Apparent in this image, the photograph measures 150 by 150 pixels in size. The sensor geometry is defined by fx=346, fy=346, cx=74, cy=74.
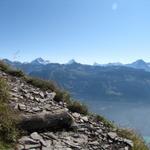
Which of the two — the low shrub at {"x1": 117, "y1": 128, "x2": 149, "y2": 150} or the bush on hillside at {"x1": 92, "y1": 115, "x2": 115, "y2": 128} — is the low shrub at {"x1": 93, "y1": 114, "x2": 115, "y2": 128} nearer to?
the bush on hillside at {"x1": 92, "y1": 115, "x2": 115, "y2": 128}

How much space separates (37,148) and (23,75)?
1055cm

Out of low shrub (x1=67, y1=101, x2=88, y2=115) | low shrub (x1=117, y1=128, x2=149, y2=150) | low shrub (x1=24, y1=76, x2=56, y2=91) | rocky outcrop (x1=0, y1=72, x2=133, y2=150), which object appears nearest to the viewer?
rocky outcrop (x1=0, y1=72, x2=133, y2=150)

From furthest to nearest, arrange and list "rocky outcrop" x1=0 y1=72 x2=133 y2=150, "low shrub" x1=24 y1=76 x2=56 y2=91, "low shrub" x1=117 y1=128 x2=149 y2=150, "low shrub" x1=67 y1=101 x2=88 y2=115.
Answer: "low shrub" x1=24 y1=76 x2=56 y2=91, "low shrub" x1=67 y1=101 x2=88 y2=115, "low shrub" x1=117 y1=128 x2=149 y2=150, "rocky outcrop" x1=0 y1=72 x2=133 y2=150

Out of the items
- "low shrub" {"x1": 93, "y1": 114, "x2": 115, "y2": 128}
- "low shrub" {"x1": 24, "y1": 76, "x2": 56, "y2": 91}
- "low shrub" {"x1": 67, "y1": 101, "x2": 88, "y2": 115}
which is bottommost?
"low shrub" {"x1": 93, "y1": 114, "x2": 115, "y2": 128}

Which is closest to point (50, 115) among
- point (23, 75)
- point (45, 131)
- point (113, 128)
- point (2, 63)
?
point (45, 131)

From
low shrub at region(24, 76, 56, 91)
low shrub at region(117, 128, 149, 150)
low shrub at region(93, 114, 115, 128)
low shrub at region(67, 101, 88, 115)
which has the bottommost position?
low shrub at region(117, 128, 149, 150)

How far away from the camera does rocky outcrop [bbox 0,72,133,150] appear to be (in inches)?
420

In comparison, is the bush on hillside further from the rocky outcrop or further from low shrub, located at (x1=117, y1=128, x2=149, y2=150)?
low shrub, located at (x1=117, y1=128, x2=149, y2=150)

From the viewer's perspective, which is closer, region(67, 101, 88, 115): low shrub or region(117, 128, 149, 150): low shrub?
region(117, 128, 149, 150): low shrub

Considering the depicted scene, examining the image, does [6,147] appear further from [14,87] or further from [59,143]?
[14,87]

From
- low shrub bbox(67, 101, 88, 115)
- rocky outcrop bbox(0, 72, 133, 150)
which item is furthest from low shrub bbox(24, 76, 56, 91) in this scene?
rocky outcrop bbox(0, 72, 133, 150)

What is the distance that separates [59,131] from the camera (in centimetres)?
1193

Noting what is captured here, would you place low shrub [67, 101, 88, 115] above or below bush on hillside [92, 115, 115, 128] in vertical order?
above

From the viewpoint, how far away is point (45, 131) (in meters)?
11.6
